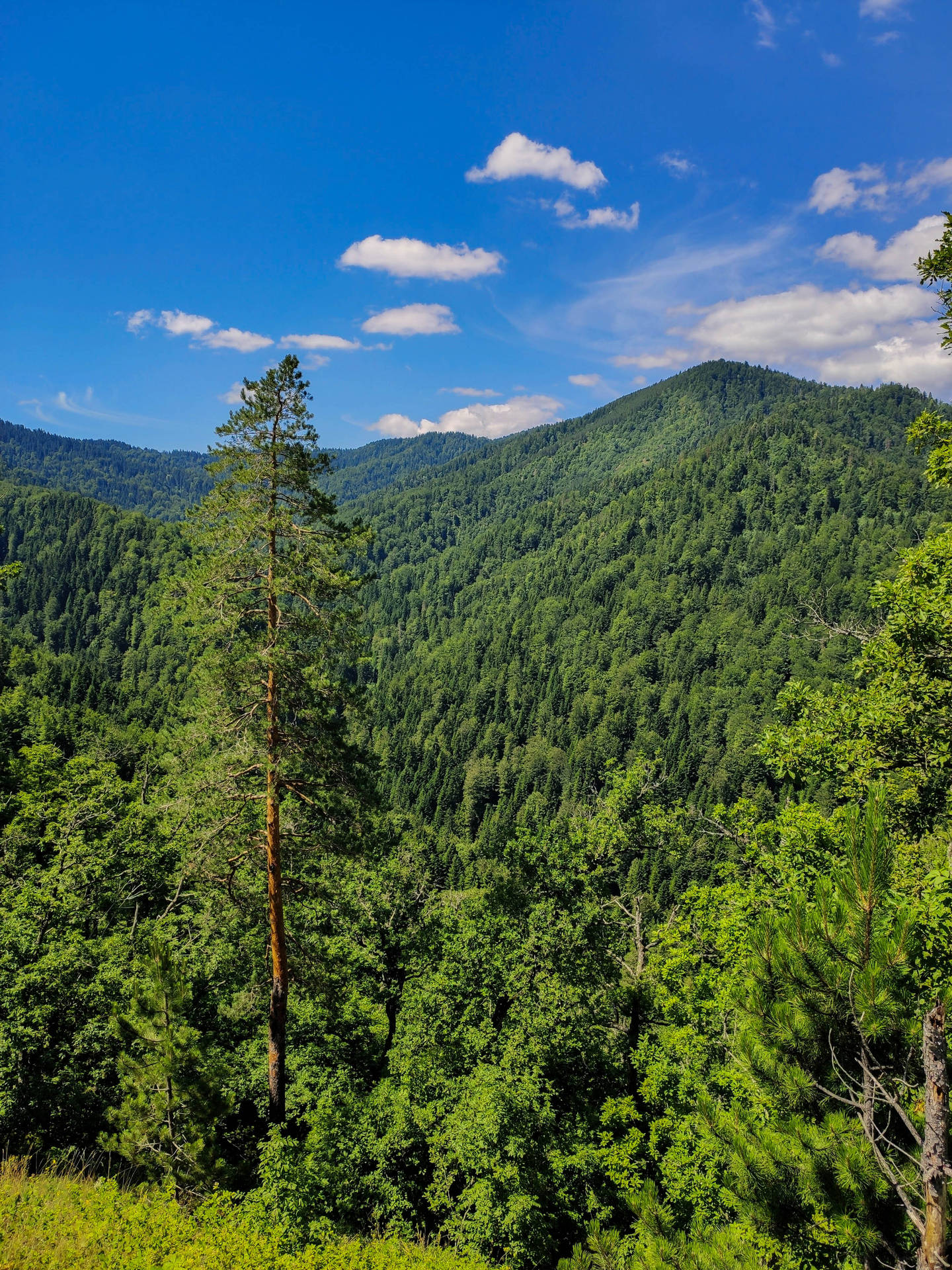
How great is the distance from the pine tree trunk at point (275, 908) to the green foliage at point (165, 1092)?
1.08 meters

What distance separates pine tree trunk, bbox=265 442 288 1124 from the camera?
11.9 m

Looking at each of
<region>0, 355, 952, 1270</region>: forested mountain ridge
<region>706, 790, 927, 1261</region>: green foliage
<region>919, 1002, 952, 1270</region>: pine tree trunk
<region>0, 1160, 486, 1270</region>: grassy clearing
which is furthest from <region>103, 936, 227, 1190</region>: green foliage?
<region>919, 1002, 952, 1270</region>: pine tree trunk

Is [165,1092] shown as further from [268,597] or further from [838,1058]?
[838,1058]

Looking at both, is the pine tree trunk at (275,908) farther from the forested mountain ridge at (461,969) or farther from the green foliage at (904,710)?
the green foliage at (904,710)

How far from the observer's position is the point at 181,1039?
37.1 ft

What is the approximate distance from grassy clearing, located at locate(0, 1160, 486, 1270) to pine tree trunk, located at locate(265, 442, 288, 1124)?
2.48m

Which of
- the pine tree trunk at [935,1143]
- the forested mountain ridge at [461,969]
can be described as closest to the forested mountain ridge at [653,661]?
the forested mountain ridge at [461,969]

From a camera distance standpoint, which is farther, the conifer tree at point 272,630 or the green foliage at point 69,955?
the green foliage at point 69,955

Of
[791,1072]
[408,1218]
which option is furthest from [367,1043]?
[791,1072]

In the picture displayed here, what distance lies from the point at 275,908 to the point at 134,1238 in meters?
5.17

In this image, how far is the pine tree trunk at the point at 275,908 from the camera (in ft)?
39.0

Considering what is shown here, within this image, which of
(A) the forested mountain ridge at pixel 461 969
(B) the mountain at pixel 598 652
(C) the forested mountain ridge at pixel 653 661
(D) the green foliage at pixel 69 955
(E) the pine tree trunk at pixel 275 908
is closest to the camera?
(A) the forested mountain ridge at pixel 461 969

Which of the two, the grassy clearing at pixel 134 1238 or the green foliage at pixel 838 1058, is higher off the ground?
the green foliage at pixel 838 1058

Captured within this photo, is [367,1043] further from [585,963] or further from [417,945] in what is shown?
[585,963]
